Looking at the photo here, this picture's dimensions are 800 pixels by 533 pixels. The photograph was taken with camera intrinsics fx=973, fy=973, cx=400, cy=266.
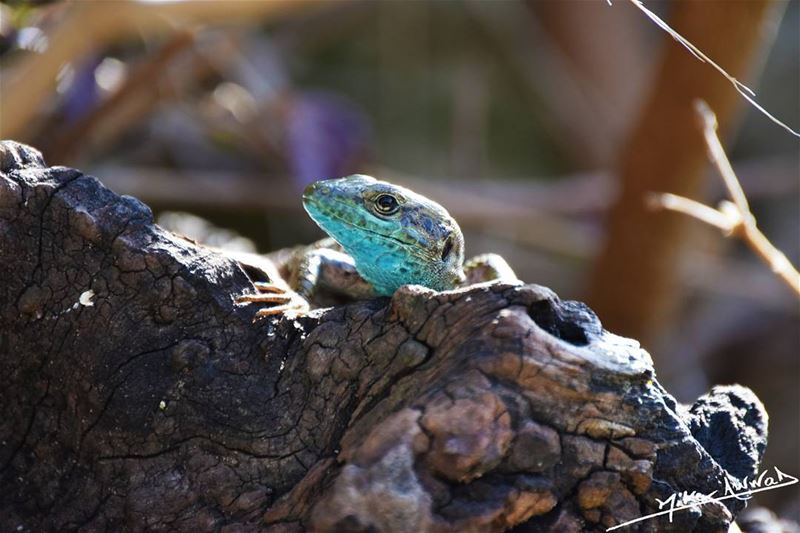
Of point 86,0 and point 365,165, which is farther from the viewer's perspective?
point 365,165

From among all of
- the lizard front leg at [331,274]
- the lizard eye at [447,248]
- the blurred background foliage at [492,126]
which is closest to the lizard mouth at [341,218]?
the lizard eye at [447,248]

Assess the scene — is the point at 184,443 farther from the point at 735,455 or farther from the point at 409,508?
the point at 735,455

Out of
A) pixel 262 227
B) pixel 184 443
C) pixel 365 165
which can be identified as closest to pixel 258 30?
pixel 262 227

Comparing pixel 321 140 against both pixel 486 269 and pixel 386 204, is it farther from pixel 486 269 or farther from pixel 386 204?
pixel 386 204

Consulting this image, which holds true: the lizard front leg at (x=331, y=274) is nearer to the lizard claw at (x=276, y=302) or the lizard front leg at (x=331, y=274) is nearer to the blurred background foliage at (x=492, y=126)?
the lizard claw at (x=276, y=302)

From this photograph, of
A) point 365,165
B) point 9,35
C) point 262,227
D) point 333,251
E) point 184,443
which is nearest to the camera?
point 184,443
